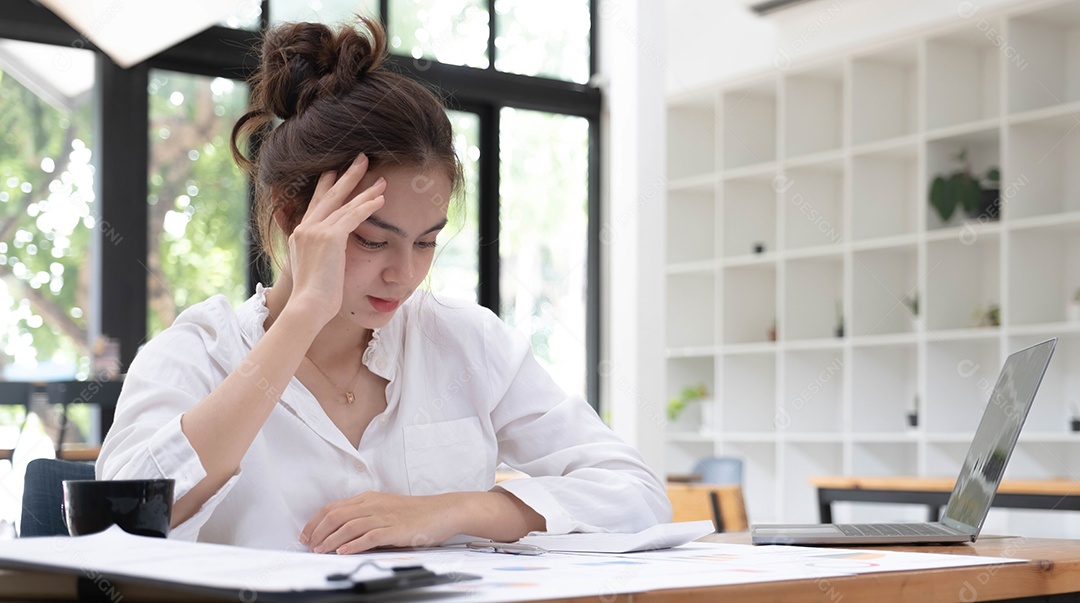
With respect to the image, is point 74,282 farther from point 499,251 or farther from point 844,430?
point 844,430

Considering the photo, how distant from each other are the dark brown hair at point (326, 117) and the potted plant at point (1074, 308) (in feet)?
12.5

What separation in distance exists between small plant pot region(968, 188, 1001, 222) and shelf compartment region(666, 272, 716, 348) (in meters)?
1.83

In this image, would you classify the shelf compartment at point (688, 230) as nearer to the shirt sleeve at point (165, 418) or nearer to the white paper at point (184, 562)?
the shirt sleeve at point (165, 418)

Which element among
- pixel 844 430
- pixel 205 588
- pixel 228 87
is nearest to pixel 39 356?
pixel 228 87

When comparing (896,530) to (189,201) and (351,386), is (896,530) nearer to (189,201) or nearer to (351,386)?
(351,386)

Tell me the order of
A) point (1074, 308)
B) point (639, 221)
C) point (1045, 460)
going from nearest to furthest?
point (639, 221) < point (1074, 308) < point (1045, 460)

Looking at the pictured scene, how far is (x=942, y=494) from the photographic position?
3.53 metres

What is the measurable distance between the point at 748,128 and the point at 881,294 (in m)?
1.27

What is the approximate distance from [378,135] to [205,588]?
0.89 m

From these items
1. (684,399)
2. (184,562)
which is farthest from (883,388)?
(184,562)

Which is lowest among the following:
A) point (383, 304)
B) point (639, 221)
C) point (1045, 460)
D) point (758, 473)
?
point (758, 473)

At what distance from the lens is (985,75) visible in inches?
207

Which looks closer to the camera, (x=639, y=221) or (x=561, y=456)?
(x=561, y=456)

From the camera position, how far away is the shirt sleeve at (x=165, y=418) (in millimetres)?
1146
